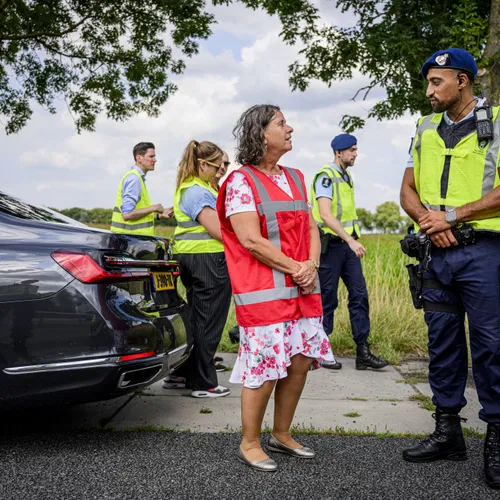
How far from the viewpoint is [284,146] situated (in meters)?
3.68

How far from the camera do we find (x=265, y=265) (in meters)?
3.52

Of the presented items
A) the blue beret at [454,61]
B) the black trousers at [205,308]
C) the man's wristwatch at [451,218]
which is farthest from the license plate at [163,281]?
the blue beret at [454,61]

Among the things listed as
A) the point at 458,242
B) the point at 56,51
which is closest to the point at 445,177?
the point at 458,242

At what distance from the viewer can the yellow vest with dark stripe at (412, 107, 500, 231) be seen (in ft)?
11.6

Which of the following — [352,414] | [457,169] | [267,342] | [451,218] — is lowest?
[352,414]

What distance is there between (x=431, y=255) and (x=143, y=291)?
170 centimetres

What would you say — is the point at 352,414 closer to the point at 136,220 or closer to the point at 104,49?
the point at 136,220

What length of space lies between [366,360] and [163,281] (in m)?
2.44

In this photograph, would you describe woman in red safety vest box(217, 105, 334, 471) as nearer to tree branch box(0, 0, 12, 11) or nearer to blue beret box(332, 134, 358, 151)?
blue beret box(332, 134, 358, 151)

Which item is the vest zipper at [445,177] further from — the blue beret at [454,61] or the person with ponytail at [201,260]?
the person with ponytail at [201,260]

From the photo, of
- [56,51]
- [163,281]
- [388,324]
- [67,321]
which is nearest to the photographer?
[67,321]

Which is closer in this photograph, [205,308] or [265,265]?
[265,265]

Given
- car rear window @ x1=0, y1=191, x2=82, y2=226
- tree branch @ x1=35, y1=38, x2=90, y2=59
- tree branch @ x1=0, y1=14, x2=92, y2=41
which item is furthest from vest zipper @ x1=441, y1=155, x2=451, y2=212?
tree branch @ x1=35, y1=38, x2=90, y2=59

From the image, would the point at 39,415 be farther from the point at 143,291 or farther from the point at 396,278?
the point at 396,278
